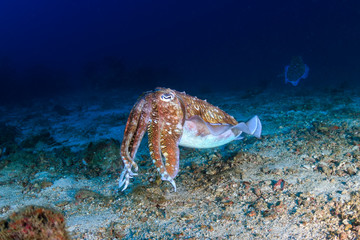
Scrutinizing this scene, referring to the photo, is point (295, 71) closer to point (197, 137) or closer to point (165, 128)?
point (197, 137)

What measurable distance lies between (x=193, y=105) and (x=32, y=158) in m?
5.24

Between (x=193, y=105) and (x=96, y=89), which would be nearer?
(x=193, y=105)

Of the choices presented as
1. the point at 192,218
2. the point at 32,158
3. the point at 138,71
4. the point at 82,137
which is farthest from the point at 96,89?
the point at 192,218

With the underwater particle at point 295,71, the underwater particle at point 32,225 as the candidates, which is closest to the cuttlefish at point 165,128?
the underwater particle at point 32,225

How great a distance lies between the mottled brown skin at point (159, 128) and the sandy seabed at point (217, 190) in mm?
749

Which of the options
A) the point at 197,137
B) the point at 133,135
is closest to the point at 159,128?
the point at 133,135

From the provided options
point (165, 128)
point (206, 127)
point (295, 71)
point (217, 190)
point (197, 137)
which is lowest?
point (217, 190)

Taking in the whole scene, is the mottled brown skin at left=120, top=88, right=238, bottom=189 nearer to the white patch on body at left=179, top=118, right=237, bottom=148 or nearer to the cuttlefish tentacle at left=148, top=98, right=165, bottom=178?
the cuttlefish tentacle at left=148, top=98, right=165, bottom=178

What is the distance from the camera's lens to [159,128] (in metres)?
2.73

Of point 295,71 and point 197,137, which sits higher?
point 295,71

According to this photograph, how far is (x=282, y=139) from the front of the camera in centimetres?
550

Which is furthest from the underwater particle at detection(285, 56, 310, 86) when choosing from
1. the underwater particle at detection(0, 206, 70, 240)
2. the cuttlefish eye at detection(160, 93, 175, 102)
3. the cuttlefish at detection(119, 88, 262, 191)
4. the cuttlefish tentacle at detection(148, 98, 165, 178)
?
the underwater particle at detection(0, 206, 70, 240)

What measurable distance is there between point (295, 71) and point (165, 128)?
13.3 meters

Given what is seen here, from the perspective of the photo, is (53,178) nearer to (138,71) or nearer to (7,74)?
(138,71)
